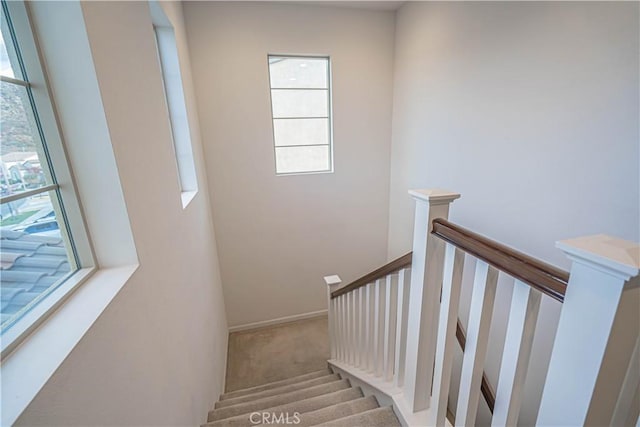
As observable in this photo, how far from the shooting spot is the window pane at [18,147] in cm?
68

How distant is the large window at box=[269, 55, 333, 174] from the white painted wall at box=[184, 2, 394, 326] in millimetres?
130

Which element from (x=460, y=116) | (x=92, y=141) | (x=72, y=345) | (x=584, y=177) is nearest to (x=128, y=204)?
(x=92, y=141)

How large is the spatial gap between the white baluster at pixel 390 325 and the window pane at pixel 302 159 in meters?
2.26

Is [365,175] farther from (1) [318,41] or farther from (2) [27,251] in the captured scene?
(2) [27,251]

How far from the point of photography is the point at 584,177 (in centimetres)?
154

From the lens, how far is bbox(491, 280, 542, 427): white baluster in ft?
2.37

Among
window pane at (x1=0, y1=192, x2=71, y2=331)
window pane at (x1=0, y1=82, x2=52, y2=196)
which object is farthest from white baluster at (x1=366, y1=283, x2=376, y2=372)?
window pane at (x1=0, y1=82, x2=52, y2=196)

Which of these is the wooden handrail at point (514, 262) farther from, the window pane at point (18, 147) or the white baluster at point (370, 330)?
the window pane at point (18, 147)

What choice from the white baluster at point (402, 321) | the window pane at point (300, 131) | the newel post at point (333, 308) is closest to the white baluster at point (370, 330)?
the white baluster at point (402, 321)

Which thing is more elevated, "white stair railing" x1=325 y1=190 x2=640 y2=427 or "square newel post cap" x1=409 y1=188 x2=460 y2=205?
"square newel post cap" x1=409 y1=188 x2=460 y2=205

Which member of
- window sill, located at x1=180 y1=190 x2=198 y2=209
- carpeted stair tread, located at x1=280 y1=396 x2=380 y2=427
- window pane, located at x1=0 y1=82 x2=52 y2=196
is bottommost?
carpeted stair tread, located at x1=280 y1=396 x2=380 y2=427

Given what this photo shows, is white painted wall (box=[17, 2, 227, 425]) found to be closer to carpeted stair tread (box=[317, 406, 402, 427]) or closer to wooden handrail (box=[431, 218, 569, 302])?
carpeted stair tread (box=[317, 406, 402, 427])

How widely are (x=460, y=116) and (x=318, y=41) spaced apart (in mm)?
1721

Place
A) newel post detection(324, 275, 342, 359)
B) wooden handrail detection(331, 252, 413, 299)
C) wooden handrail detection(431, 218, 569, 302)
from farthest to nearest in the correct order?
newel post detection(324, 275, 342, 359), wooden handrail detection(331, 252, 413, 299), wooden handrail detection(431, 218, 569, 302)
